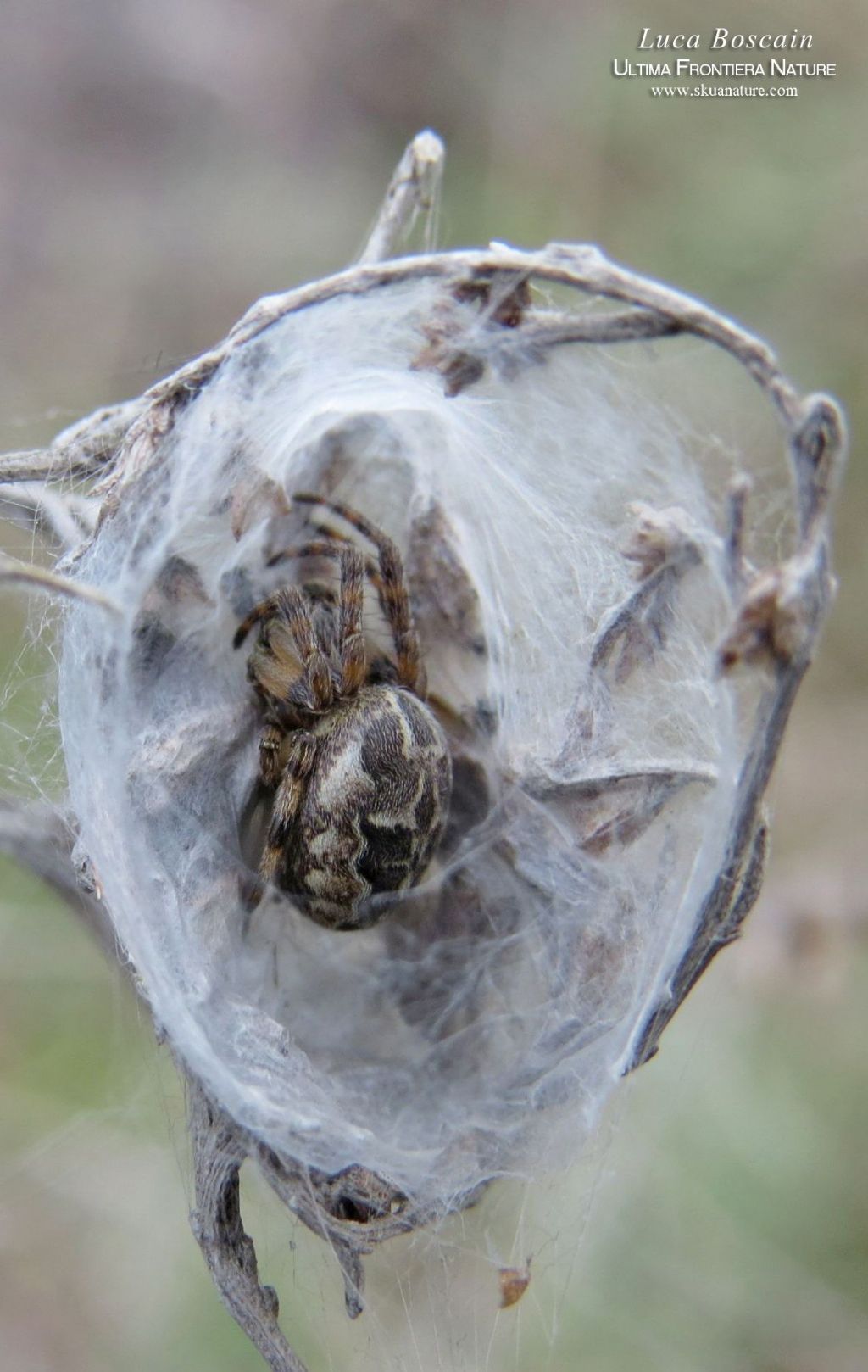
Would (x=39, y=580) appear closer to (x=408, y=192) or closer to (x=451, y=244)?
(x=408, y=192)

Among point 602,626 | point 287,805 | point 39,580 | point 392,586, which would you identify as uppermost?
point 39,580

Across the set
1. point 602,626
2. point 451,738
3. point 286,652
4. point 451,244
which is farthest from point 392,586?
point 451,244

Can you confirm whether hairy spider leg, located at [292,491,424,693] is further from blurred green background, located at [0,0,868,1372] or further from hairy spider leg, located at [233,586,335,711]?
blurred green background, located at [0,0,868,1372]

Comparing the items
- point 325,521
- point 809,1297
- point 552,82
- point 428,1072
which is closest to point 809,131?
point 552,82

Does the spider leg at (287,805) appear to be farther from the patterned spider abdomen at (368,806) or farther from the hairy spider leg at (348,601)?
the hairy spider leg at (348,601)

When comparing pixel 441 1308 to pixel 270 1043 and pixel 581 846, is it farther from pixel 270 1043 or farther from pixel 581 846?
pixel 581 846

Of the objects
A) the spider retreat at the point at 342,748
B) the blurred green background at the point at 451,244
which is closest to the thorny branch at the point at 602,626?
the blurred green background at the point at 451,244
